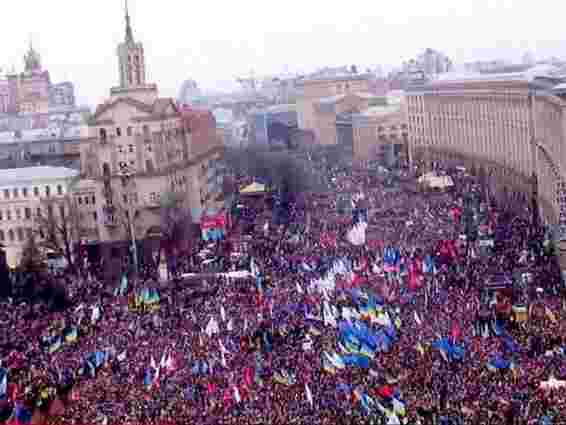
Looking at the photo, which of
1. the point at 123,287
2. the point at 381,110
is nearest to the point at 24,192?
the point at 123,287

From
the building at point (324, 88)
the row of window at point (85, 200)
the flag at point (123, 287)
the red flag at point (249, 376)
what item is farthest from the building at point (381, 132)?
the red flag at point (249, 376)

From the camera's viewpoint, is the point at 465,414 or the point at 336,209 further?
the point at 336,209

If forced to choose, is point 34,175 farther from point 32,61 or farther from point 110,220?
point 32,61

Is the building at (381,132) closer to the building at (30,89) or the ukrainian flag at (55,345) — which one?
the building at (30,89)

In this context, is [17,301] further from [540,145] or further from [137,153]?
[540,145]

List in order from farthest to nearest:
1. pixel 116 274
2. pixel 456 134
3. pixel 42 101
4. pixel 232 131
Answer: pixel 232 131
pixel 42 101
pixel 456 134
pixel 116 274

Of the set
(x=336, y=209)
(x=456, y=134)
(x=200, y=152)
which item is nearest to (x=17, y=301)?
(x=336, y=209)

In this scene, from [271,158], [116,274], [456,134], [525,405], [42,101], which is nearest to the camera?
[525,405]
